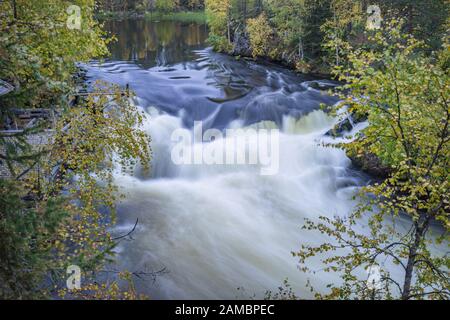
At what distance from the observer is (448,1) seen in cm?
2786

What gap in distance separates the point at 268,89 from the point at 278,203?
13.2 m

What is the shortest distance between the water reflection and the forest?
1.97 ft

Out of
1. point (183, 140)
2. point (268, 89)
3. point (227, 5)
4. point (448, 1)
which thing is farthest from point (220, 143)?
point (227, 5)

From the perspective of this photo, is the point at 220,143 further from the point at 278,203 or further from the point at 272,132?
the point at 278,203

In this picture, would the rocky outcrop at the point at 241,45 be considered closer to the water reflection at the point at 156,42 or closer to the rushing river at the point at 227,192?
the water reflection at the point at 156,42

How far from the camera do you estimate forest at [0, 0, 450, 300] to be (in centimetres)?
643
